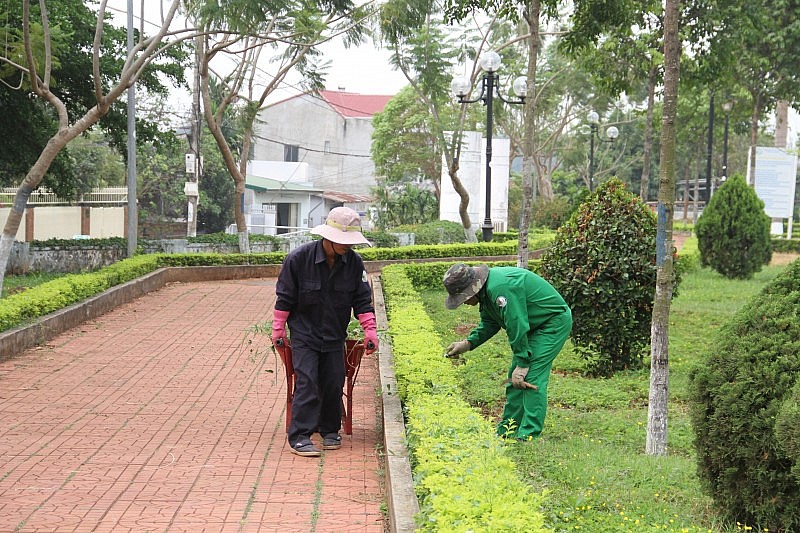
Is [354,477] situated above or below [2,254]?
below

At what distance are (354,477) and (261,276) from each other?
56.5ft

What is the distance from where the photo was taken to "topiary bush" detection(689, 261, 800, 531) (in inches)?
177

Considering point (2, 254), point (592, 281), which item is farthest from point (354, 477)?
point (2, 254)

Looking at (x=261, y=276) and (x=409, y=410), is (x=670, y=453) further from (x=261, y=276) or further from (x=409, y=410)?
(x=261, y=276)

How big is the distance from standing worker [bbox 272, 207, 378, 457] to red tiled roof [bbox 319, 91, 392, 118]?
49382 millimetres

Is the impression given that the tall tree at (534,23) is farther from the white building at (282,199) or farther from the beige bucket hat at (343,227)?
the white building at (282,199)

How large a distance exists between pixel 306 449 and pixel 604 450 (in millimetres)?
1951

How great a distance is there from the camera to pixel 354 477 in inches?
233

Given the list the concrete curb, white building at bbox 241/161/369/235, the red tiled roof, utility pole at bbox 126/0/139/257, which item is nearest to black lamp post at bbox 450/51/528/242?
the concrete curb

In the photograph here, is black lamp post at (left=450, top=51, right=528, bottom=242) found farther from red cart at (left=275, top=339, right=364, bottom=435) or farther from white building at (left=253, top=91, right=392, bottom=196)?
white building at (left=253, top=91, right=392, bottom=196)

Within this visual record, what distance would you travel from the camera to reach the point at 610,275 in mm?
10078

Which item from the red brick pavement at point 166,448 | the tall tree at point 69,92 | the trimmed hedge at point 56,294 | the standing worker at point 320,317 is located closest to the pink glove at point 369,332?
the standing worker at point 320,317

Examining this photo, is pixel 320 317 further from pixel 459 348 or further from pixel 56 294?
pixel 56 294

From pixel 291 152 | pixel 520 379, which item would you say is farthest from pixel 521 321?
pixel 291 152
